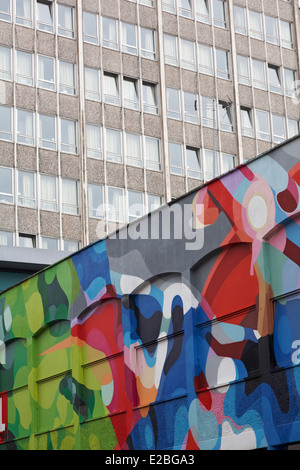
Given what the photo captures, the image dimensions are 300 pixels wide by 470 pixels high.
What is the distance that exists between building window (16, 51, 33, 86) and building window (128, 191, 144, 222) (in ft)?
27.2

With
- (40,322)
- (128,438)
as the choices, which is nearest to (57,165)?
(40,322)

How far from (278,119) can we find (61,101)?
51.0 ft

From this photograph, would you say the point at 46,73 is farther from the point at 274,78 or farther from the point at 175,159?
the point at 274,78

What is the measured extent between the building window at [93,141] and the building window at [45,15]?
19.3 feet

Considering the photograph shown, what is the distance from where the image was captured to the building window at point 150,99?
6103 cm

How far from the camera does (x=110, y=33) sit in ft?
199

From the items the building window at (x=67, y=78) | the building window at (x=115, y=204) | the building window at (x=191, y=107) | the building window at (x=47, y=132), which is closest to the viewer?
the building window at (x=47, y=132)

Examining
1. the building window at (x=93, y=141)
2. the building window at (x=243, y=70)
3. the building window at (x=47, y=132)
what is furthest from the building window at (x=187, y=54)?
the building window at (x=47, y=132)

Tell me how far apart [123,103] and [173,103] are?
3756mm

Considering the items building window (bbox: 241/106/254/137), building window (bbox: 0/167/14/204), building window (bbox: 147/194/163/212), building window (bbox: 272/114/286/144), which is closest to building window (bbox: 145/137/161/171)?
building window (bbox: 147/194/163/212)

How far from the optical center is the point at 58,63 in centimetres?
5831

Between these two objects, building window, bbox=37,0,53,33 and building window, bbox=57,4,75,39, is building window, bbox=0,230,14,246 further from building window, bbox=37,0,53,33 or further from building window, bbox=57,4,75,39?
building window, bbox=57,4,75,39

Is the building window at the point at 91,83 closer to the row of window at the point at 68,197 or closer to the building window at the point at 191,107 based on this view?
the row of window at the point at 68,197

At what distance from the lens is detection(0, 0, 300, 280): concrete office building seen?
55.8 meters
